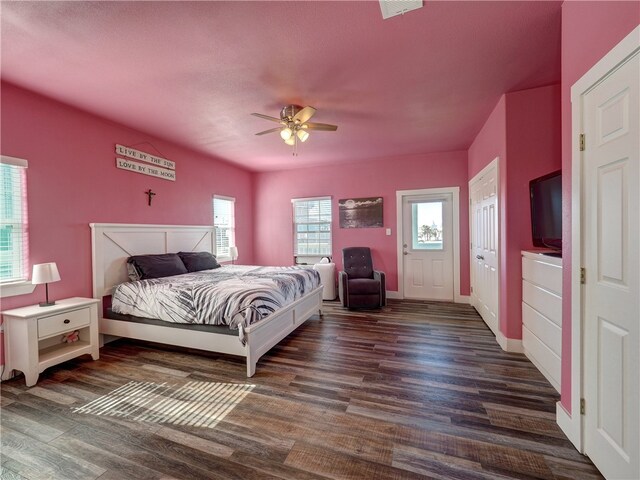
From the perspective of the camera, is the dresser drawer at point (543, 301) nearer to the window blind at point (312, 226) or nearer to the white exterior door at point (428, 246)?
the white exterior door at point (428, 246)

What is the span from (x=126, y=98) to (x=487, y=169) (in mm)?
4093

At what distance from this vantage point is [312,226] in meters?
5.82

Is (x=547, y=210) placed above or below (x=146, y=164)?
below

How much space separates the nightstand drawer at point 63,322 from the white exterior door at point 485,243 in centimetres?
433

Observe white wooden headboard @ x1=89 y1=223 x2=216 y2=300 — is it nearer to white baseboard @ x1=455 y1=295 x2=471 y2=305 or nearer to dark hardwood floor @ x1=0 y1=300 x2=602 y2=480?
dark hardwood floor @ x1=0 y1=300 x2=602 y2=480

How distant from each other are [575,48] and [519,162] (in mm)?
1241

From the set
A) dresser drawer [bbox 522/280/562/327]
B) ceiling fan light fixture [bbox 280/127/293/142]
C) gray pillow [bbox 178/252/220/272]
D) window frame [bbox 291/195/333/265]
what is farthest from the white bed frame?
dresser drawer [bbox 522/280/562/327]

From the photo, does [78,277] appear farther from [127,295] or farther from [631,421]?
[631,421]

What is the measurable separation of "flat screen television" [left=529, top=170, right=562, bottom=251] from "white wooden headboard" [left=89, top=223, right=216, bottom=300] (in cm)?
448

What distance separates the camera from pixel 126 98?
9.20ft

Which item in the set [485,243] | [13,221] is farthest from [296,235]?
[13,221]

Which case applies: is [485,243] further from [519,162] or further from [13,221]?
[13,221]

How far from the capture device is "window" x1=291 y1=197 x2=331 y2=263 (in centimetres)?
571

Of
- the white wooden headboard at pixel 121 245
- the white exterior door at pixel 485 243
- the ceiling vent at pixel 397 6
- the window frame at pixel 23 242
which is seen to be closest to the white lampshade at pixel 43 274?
the window frame at pixel 23 242
